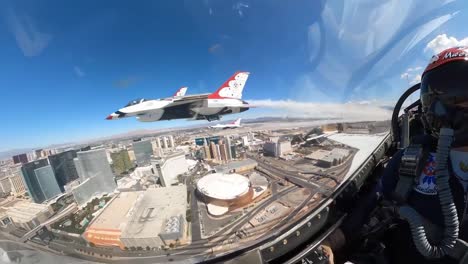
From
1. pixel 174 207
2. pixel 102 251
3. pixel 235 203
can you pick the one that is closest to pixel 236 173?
pixel 235 203

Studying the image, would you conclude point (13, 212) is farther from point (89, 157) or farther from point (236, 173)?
point (236, 173)

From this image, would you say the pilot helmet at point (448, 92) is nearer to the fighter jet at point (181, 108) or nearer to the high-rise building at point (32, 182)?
the high-rise building at point (32, 182)

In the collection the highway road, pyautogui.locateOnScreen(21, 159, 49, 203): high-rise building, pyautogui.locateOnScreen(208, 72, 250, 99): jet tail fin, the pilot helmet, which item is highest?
pyautogui.locateOnScreen(208, 72, 250, 99): jet tail fin

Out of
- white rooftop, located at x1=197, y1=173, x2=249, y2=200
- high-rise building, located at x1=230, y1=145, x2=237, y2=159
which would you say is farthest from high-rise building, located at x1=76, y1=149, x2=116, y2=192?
high-rise building, located at x1=230, y1=145, x2=237, y2=159

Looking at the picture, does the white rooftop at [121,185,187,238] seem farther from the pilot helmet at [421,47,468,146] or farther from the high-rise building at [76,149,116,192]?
the pilot helmet at [421,47,468,146]

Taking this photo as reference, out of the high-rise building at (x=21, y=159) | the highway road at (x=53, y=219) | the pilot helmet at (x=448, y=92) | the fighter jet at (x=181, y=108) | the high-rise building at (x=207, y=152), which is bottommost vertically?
the highway road at (x=53, y=219)

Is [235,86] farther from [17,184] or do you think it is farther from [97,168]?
[17,184]

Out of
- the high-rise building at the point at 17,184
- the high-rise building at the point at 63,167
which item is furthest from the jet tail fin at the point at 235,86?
the high-rise building at the point at 17,184
